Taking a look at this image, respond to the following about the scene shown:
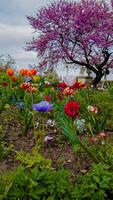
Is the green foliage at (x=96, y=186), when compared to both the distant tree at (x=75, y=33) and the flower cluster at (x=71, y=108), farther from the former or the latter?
the distant tree at (x=75, y=33)

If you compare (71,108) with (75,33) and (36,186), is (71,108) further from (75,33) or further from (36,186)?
(75,33)

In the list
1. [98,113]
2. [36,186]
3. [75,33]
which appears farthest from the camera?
[75,33]

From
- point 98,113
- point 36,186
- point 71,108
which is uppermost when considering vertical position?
point 71,108

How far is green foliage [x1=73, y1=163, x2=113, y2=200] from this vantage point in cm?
414

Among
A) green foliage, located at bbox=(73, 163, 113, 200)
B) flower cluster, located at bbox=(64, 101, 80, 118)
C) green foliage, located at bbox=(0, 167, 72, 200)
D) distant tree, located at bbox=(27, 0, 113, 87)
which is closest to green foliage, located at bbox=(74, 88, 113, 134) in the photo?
flower cluster, located at bbox=(64, 101, 80, 118)

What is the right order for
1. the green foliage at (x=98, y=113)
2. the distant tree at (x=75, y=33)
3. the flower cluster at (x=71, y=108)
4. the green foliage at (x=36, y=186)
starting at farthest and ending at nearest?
the distant tree at (x=75, y=33) < the green foliage at (x=98, y=113) < the flower cluster at (x=71, y=108) < the green foliage at (x=36, y=186)

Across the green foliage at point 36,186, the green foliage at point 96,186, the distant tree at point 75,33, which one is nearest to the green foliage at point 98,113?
the green foliage at point 96,186

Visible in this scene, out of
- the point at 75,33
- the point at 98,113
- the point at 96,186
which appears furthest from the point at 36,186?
the point at 75,33

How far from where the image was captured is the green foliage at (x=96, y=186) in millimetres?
4137

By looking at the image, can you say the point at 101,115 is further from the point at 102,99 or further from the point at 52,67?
the point at 52,67

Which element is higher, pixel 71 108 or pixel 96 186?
pixel 71 108

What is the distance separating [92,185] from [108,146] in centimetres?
97

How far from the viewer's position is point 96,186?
4168mm

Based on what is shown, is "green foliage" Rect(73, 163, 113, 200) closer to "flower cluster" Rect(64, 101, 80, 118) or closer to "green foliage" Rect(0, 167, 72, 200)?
"green foliage" Rect(0, 167, 72, 200)
